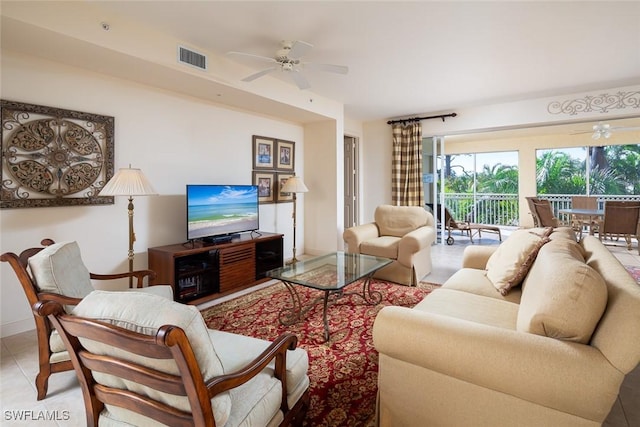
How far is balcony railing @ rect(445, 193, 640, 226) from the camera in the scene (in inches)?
308

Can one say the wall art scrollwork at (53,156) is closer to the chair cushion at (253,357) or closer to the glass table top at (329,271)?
the glass table top at (329,271)

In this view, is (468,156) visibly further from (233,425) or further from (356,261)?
(233,425)

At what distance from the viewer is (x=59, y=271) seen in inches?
64.9

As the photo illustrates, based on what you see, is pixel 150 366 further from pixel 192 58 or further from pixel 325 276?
pixel 192 58

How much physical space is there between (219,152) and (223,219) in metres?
0.95

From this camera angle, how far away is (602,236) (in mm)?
5863

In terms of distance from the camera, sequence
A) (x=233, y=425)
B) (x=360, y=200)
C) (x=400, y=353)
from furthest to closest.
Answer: (x=360, y=200)
(x=400, y=353)
(x=233, y=425)

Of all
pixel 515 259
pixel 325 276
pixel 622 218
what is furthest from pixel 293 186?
pixel 622 218

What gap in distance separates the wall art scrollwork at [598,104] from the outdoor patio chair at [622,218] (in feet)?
5.69

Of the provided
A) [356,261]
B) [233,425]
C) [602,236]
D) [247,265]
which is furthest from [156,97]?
[602,236]

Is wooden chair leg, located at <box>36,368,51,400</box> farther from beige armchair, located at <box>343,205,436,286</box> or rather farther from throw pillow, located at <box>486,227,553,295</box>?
beige armchair, located at <box>343,205,436,286</box>

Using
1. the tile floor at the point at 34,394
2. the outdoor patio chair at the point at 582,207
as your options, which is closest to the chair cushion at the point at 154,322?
→ the tile floor at the point at 34,394

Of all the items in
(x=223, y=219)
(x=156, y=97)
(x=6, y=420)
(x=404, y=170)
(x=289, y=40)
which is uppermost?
(x=289, y=40)

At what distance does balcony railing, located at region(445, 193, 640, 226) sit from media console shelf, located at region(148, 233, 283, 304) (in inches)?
235
